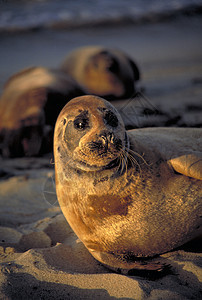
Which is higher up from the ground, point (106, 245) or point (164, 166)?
point (164, 166)

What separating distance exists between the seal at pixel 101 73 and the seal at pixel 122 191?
15.7 feet

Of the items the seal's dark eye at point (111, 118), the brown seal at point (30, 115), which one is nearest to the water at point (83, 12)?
the brown seal at point (30, 115)

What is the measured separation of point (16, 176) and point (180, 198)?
2.63m

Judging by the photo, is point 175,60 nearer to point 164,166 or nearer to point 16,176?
point 16,176

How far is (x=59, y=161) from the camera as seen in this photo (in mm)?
2361

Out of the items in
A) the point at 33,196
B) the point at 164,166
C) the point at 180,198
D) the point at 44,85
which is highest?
the point at 44,85

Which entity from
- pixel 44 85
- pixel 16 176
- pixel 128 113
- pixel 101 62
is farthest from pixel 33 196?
pixel 101 62

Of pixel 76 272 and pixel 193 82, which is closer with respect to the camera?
pixel 76 272

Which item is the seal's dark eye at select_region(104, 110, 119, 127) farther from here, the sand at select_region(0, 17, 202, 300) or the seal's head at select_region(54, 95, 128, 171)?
the sand at select_region(0, 17, 202, 300)

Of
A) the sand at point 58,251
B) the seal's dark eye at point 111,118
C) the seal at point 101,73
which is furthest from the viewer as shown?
the seal at point 101,73

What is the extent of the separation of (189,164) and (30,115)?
3.46 meters

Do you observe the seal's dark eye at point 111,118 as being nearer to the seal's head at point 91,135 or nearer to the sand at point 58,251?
the seal's head at point 91,135

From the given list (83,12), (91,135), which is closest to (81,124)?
(91,135)

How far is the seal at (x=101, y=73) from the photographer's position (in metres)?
7.19
